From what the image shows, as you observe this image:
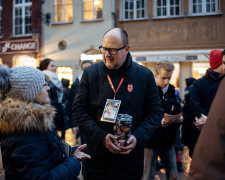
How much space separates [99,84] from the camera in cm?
233

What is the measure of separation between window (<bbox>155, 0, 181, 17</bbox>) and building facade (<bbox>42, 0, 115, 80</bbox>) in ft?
8.24

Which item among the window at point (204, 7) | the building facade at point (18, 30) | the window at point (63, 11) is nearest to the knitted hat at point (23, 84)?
the window at point (204, 7)

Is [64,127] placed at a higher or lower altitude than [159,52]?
lower

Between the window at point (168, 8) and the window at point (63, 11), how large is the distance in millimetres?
5039

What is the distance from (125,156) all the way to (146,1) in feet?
39.9

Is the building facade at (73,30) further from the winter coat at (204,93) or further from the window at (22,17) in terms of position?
the winter coat at (204,93)

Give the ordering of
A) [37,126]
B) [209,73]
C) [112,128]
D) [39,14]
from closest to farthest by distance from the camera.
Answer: [37,126] → [112,128] → [209,73] → [39,14]

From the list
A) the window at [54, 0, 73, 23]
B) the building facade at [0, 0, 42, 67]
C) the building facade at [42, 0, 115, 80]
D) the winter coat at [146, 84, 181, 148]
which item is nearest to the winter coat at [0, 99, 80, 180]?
the winter coat at [146, 84, 181, 148]

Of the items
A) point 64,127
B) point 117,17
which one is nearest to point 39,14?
point 117,17

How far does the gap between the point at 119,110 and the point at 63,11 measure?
13335 mm

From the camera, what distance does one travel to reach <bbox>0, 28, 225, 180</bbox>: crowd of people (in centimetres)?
147

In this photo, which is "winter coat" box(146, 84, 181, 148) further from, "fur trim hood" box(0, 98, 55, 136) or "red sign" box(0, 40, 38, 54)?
"red sign" box(0, 40, 38, 54)

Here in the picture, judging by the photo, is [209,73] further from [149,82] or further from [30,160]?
[30,160]

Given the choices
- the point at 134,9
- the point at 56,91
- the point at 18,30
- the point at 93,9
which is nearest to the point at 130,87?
the point at 56,91
